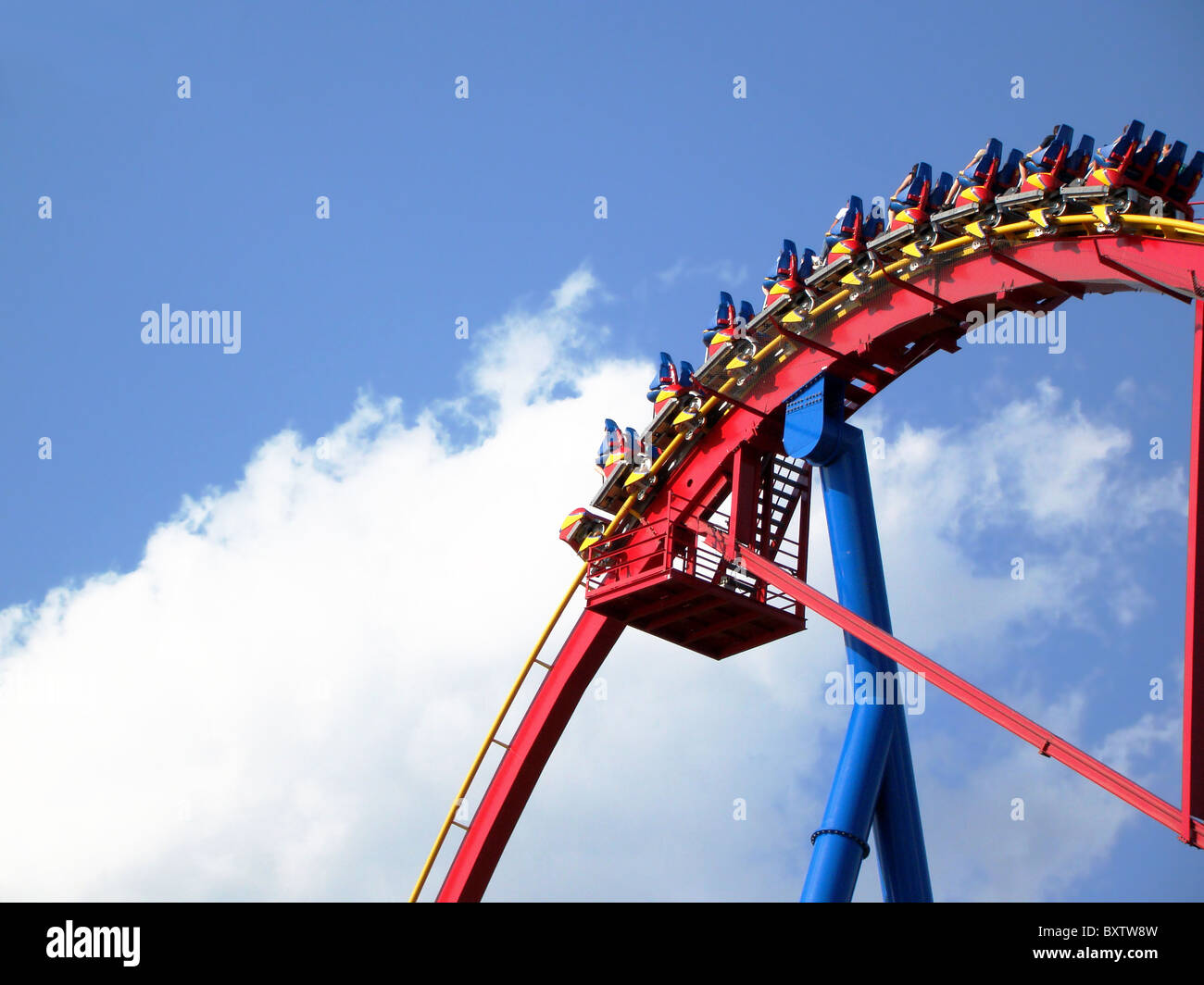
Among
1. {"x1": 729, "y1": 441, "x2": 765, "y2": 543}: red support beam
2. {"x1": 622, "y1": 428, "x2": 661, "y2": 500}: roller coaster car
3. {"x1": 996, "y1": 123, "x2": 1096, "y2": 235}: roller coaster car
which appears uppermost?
{"x1": 996, "y1": 123, "x2": 1096, "y2": 235}: roller coaster car

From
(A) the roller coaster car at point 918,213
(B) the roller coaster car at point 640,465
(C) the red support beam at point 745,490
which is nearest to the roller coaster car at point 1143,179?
(A) the roller coaster car at point 918,213

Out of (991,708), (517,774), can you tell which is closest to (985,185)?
(991,708)

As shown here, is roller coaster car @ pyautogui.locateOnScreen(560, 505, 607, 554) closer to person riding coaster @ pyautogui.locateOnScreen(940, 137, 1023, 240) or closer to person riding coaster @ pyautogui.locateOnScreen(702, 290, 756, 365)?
person riding coaster @ pyautogui.locateOnScreen(702, 290, 756, 365)

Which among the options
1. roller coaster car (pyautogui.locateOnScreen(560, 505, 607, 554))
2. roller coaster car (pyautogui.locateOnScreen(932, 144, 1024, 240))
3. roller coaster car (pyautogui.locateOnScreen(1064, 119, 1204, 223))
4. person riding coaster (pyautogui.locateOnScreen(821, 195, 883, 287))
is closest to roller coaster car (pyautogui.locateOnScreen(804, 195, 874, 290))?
person riding coaster (pyautogui.locateOnScreen(821, 195, 883, 287))

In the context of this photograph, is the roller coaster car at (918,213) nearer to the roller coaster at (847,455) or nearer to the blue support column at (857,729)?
the roller coaster at (847,455)

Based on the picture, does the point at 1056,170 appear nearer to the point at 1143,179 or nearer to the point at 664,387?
the point at 1143,179

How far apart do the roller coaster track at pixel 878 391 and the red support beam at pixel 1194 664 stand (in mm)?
11

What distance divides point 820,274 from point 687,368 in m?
2.29

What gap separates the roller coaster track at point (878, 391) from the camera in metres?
12.6

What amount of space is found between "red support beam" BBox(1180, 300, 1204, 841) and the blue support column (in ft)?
15.0

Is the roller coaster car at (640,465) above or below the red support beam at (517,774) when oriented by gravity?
above

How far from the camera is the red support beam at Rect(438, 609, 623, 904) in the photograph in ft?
63.7

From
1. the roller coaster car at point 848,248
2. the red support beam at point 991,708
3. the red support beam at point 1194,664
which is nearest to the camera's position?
the red support beam at point 1194,664
